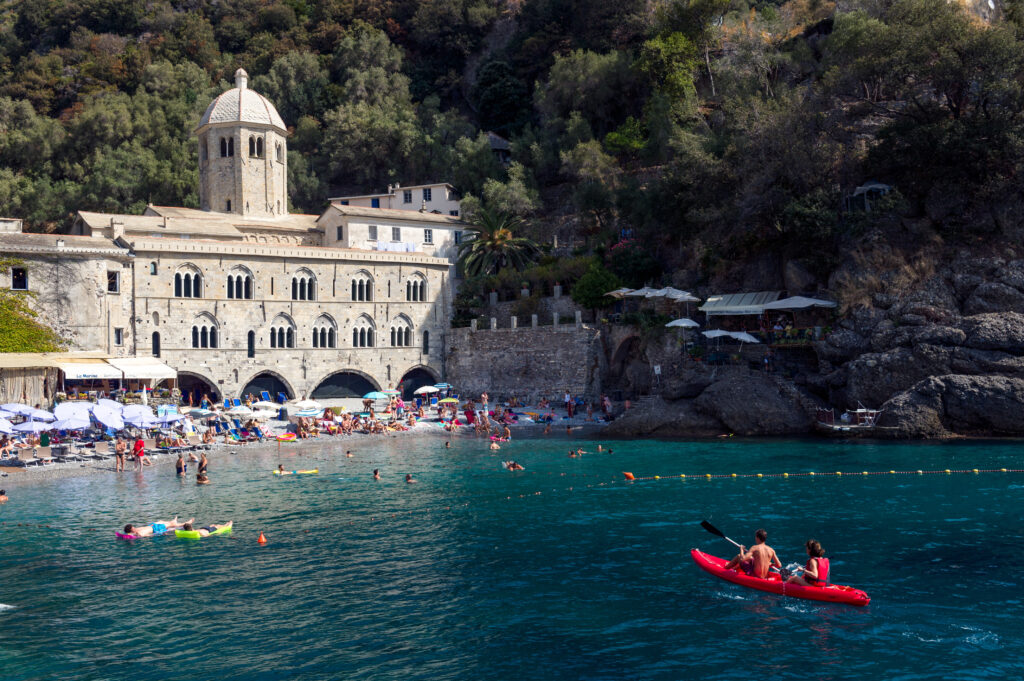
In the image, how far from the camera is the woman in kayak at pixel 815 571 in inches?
642

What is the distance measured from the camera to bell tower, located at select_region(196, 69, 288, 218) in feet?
172

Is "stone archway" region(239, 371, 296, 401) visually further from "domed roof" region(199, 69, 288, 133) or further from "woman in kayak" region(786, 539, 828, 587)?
"woman in kayak" region(786, 539, 828, 587)

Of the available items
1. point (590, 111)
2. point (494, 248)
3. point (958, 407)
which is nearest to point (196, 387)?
point (494, 248)

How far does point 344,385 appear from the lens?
49.4 meters

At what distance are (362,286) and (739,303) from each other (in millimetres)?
21528

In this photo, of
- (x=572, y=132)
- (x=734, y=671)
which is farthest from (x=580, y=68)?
(x=734, y=671)

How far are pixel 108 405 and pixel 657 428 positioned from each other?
2244 cm

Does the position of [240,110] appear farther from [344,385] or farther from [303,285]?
[344,385]

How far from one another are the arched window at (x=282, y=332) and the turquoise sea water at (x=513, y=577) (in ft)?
58.1

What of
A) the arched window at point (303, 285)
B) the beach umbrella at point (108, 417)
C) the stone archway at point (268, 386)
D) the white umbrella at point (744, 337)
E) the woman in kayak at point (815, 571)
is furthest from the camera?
the arched window at point (303, 285)

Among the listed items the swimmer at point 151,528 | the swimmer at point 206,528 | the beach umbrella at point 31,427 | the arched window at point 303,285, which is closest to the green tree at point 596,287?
the arched window at point 303,285

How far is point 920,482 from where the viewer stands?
26094 mm

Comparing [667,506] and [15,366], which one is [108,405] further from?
[667,506]

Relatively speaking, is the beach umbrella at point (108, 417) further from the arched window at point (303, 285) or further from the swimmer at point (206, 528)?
the arched window at point (303, 285)
